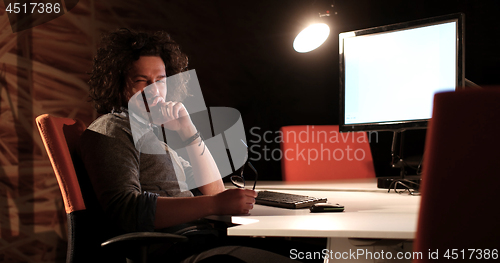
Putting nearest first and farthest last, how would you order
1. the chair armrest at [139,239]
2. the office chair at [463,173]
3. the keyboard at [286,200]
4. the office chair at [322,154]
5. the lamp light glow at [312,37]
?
the office chair at [463,173] < the chair armrest at [139,239] < the keyboard at [286,200] < the lamp light glow at [312,37] < the office chair at [322,154]

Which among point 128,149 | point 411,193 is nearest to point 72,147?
point 128,149

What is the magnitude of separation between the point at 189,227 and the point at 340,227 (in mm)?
480

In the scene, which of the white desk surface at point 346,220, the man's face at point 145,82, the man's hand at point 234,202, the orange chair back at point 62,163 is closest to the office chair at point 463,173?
the white desk surface at point 346,220

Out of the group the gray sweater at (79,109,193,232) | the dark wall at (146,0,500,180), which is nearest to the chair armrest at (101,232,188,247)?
the gray sweater at (79,109,193,232)

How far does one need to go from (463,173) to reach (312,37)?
1555 mm

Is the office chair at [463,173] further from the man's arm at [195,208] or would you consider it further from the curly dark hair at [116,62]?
the curly dark hair at [116,62]

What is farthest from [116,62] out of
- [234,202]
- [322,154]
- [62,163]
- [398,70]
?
[322,154]

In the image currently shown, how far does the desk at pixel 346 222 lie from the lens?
2.40ft

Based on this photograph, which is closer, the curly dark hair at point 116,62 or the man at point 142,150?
the man at point 142,150

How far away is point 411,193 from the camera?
4.41ft

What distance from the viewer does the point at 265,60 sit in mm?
2852

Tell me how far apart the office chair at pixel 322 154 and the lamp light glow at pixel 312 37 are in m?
0.46

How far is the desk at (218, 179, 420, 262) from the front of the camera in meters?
0.73

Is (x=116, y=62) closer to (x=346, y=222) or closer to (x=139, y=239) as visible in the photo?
(x=139, y=239)
